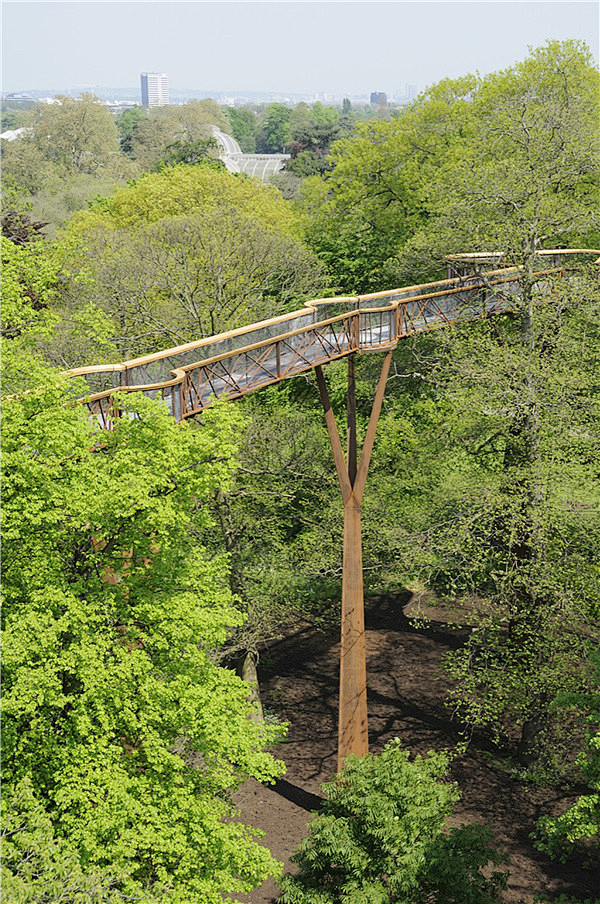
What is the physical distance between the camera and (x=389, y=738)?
19.7 meters

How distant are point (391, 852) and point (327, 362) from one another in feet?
29.0

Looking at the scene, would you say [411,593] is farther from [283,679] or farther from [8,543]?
[8,543]

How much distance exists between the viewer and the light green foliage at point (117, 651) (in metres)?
10.3

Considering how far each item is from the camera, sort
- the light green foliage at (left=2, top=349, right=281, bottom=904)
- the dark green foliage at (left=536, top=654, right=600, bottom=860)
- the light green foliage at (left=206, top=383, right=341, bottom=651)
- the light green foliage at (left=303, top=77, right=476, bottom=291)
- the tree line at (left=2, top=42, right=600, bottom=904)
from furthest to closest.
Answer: the light green foliage at (left=303, top=77, right=476, bottom=291), the light green foliage at (left=206, top=383, right=341, bottom=651), the dark green foliage at (left=536, top=654, right=600, bottom=860), the tree line at (left=2, top=42, right=600, bottom=904), the light green foliage at (left=2, top=349, right=281, bottom=904)

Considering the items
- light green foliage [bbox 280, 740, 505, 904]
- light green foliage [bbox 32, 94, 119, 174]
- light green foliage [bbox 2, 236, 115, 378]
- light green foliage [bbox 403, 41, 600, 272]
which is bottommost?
light green foliage [bbox 280, 740, 505, 904]

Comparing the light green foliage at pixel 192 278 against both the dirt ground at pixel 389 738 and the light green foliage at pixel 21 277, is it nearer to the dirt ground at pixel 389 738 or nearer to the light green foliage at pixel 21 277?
the light green foliage at pixel 21 277

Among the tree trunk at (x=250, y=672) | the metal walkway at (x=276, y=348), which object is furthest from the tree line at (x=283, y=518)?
the metal walkway at (x=276, y=348)

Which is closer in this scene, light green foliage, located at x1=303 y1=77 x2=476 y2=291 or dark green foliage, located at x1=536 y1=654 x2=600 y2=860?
dark green foliage, located at x1=536 y1=654 x2=600 y2=860

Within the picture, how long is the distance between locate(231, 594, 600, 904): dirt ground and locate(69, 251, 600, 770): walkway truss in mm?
2308

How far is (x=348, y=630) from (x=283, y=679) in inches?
266

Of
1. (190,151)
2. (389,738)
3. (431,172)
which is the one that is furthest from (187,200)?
(190,151)

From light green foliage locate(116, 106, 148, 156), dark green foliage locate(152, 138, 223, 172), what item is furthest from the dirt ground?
light green foliage locate(116, 106, 148, 156)

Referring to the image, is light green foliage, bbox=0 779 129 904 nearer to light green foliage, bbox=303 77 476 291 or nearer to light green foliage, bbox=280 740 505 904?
light green foliage, bbox=280 740 505 904

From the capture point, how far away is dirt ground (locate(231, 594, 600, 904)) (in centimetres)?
1575
